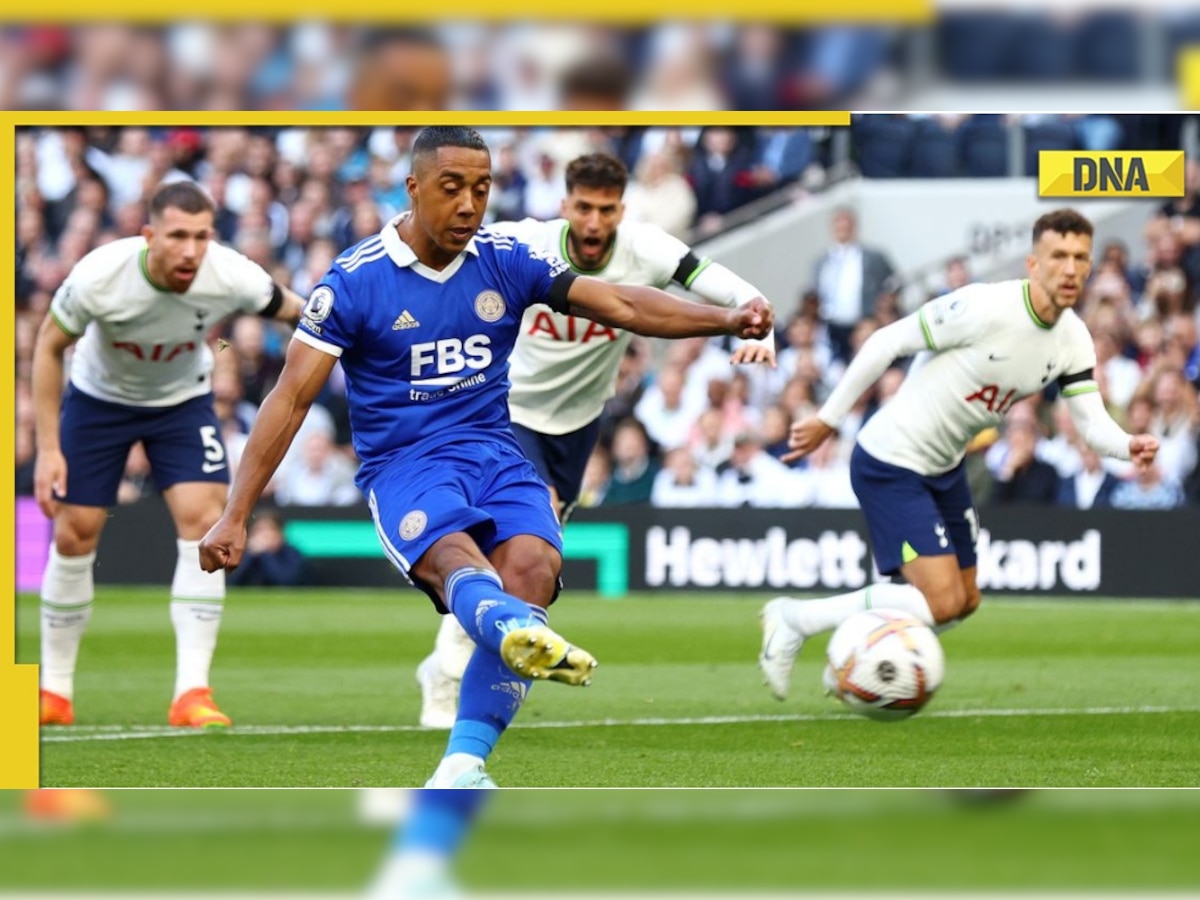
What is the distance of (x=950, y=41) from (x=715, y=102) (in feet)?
1.29

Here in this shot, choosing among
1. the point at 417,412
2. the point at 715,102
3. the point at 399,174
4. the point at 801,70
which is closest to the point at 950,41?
the point at 801,70

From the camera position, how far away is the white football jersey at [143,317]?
677 cm

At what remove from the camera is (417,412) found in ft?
16.3

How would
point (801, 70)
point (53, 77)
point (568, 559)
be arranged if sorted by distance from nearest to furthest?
point (801, 70) → point (53, 77) → point (568, 559)

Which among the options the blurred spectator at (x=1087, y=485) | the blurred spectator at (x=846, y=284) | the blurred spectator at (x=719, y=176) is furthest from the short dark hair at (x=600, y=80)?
the blurred spectator at (x=1087, y=485)

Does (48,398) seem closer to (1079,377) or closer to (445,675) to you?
(445,675)

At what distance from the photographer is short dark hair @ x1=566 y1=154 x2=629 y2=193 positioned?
6.55 m

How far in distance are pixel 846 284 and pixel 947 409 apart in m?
4.11

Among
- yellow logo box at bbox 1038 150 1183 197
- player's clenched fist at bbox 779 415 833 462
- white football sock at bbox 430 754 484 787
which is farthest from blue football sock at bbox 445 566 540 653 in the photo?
yellow logo box at bbox 1038 150 1183 197

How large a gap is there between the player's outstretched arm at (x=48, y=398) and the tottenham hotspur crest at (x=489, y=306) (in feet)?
7.82

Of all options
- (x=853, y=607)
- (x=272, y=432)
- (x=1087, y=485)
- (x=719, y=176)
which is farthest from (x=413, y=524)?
(x=1087, y=485)

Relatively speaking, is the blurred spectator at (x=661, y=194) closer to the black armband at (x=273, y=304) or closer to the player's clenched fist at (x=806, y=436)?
the black armband at (x=273, y=304)

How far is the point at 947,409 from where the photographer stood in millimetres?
6977

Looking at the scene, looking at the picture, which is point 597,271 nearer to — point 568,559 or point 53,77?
point 53,77
